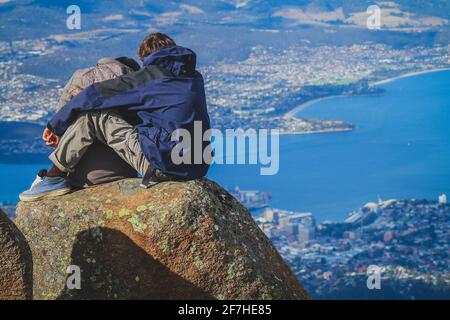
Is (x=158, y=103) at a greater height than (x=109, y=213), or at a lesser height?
greater

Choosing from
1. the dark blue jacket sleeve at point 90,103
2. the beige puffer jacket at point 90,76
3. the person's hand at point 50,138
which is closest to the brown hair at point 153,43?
the beige puffer jacket at point 90,76

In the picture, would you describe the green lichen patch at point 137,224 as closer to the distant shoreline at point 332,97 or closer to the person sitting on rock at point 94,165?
the person sitting on rock at point 94,165

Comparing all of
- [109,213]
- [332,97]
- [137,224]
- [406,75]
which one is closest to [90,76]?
[109,213]

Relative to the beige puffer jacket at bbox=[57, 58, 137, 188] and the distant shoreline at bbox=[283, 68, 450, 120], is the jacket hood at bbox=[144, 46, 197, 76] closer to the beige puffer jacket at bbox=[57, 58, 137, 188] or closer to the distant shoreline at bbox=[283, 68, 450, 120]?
the beige puffer jacket at bbox=[57, 58, 137, 188]

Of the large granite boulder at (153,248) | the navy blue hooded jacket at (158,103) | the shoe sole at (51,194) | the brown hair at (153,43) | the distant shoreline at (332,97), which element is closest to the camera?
the large granite boulder at (153,248)

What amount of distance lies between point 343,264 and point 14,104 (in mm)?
30578

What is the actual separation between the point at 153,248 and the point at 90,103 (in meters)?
0.98

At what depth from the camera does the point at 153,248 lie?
5340 mm

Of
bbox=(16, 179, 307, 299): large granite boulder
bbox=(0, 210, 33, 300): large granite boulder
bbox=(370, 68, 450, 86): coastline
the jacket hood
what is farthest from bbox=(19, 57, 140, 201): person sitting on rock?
bbox=(370, 68, 450, 86): coastline

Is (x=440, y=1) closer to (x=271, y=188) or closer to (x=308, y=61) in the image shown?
(x=308, y=61)

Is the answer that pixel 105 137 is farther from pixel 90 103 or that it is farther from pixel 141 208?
pixel 141 208

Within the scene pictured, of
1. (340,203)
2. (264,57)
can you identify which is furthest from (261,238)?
(264,57)

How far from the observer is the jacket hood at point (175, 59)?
5809 mm

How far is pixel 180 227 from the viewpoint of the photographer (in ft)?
17.3
